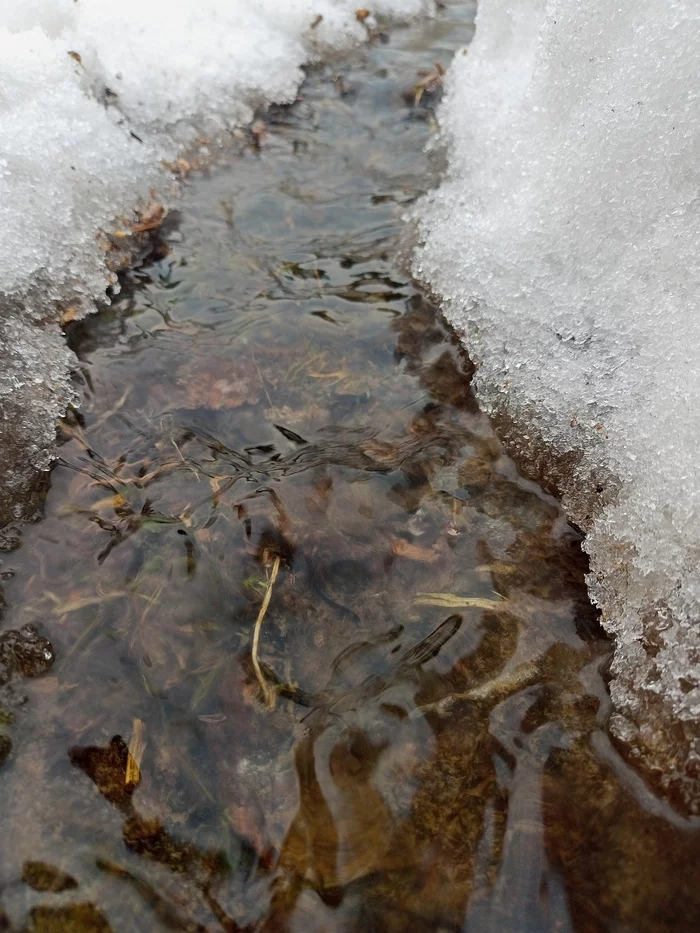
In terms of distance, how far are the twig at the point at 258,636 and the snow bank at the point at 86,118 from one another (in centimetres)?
109

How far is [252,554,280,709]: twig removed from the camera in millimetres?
2172

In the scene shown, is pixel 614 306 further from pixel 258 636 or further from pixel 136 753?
pixel 136 753

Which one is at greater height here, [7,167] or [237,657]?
[7,167]

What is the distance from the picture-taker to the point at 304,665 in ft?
7.37

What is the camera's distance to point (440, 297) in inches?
136

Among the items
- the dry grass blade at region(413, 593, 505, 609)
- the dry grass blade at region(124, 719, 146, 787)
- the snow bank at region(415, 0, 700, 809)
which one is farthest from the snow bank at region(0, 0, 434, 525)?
the snow bank at region(415, 0, 700, 809)

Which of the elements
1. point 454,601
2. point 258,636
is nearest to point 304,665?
point 258,636

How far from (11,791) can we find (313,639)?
103 cm

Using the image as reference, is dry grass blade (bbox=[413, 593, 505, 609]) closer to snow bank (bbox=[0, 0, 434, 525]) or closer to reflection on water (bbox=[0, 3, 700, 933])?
reflection on water (bbox=[0, 3, 700, 933])

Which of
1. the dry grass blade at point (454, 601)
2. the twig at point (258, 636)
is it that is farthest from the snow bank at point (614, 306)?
the twig at point (258, 636)

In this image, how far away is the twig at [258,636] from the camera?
7.13 ft

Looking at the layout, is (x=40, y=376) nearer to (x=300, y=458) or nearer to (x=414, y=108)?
(x=300, y=458)

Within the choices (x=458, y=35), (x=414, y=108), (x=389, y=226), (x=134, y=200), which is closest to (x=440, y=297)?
(x=389, y=226)

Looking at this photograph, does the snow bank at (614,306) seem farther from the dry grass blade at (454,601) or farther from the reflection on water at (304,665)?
the dry grass blade at (454,601)
